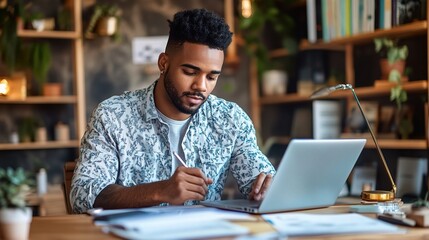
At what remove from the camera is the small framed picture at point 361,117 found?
12.7 feet

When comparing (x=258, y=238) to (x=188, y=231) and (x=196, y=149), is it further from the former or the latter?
(x=196, y=149)

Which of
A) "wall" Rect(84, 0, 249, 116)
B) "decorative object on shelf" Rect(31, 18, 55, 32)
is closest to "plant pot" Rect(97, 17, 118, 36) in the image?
"wall" Rect(84, 0, 249, 116)

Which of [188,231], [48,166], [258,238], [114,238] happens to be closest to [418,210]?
[258,238]

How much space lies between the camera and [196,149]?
7.55 feet

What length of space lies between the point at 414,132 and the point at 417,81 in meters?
0.29

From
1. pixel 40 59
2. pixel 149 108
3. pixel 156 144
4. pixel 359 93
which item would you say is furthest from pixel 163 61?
pixel 40 59

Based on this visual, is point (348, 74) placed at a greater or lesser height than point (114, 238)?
greater

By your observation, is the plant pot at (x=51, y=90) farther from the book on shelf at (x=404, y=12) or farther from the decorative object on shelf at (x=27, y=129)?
the book on shelf at (x=404, y=12)

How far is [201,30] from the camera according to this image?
218 cm

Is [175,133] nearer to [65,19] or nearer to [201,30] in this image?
[201,30]

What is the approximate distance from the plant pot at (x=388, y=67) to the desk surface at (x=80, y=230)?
88.2 inches

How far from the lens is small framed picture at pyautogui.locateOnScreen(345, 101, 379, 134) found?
3859 millimetres

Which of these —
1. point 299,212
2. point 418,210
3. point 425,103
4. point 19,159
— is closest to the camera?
point 418,210

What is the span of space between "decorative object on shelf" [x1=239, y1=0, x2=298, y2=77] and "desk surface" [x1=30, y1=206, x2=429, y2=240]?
122 inches
